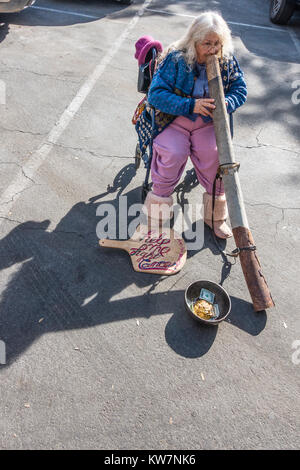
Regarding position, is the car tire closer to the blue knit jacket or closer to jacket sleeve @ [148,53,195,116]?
the blue knit jacket

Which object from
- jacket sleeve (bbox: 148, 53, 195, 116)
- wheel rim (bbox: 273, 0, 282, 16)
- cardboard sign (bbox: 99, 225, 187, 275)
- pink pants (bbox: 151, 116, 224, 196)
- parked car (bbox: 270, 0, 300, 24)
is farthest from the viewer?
wheel rim (bbox: 273, 0, 282, 16)

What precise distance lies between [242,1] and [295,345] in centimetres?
1012

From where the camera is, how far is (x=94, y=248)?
3.46m

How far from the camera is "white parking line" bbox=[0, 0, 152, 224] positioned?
3.87m

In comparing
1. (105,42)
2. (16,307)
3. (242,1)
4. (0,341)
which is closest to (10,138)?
(16,307)

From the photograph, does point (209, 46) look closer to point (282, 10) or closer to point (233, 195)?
point (233, 195)

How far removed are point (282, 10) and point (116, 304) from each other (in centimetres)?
846

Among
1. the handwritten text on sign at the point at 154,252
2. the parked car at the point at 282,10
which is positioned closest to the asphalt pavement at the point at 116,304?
the handwritten text on sign at the point at 154,252

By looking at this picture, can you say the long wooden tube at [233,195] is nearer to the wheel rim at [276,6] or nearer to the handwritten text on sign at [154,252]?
the handwritten text on sign at [154,252]

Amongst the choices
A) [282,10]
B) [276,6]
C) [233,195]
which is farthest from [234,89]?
[276,6]

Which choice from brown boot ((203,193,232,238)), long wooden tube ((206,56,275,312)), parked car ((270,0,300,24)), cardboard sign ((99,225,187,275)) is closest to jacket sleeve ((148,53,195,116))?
long wooden tube ((206,56,275,312))

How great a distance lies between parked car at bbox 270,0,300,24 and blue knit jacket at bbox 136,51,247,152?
6.44 metres

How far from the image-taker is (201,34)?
111 inches

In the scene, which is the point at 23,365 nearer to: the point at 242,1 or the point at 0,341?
the point at 0,341
